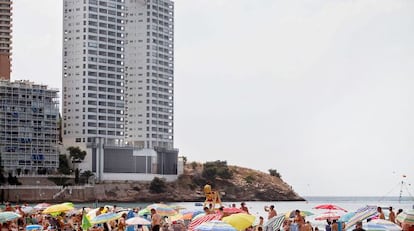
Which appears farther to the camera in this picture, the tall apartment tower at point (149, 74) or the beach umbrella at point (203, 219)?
the tall apartment tower at point (149, 74)

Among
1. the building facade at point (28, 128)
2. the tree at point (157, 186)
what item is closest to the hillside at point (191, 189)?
the tree at point (157, 186)

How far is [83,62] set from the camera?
128625mm

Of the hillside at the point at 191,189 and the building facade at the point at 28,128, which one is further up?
the building facade at the point at 28,128

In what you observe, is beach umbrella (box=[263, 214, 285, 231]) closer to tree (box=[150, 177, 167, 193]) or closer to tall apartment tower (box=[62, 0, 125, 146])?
tall apartment tower (box=[62, 0, 125, 146])

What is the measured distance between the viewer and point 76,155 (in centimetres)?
12062

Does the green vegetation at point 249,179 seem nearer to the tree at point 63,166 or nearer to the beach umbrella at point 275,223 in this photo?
the tree at point 63,166

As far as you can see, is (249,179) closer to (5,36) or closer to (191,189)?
(191,189)

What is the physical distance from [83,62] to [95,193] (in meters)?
22.1

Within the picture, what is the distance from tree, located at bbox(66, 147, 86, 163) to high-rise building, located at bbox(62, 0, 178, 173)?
2.14 m

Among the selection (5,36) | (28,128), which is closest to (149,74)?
(5,36)

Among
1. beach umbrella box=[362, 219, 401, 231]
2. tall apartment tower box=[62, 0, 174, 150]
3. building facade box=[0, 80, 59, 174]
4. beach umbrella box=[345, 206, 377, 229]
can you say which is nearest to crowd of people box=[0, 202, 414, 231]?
beach umbrella box=[362, 219, 401, 231]

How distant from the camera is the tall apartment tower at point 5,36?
14088cm

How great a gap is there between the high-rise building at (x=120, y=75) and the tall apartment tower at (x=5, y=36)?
51.7 ft

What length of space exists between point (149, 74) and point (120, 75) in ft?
24.1
